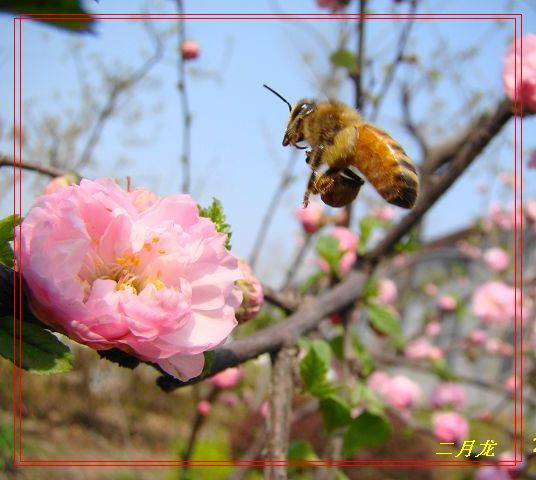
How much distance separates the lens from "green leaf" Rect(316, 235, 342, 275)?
1440 mm

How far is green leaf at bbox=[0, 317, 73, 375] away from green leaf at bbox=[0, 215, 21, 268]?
2.5 inches

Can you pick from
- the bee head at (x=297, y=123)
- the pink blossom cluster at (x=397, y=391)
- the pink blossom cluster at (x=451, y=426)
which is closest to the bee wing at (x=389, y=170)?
the bee head at (x=297, y=123)

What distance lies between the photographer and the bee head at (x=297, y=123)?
0.82 metres

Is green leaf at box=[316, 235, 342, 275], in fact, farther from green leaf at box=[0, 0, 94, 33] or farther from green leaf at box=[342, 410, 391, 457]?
green leaf at box=[0, 0, 94, 33]

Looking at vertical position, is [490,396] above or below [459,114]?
below

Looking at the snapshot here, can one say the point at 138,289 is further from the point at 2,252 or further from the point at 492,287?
the point at 492,287

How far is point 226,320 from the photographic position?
1.73ft

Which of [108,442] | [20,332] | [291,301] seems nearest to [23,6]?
[20,332]

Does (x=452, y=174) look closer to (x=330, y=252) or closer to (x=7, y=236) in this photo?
(x=330, y=252)

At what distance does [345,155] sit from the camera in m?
0.75

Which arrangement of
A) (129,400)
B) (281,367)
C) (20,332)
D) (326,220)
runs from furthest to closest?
(129,400)
(326,220)
(281,367)
(20,332)

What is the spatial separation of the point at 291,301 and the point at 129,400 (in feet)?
24.6

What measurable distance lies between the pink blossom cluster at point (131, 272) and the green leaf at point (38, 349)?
0.02 meters

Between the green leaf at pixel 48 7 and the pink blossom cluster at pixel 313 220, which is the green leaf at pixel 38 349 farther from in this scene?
the pink blossom cluster at pixel 313 220
